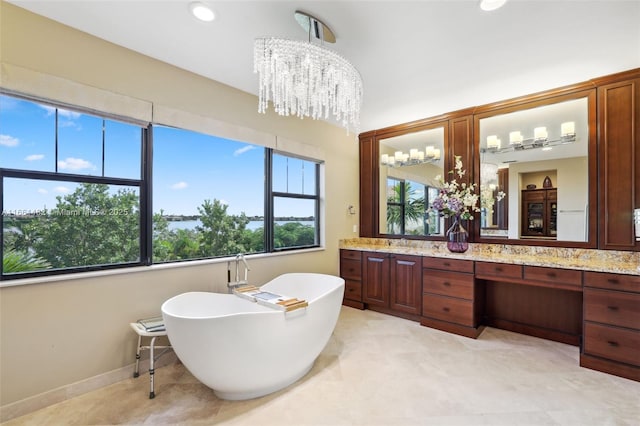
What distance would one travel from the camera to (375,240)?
4.45 metres

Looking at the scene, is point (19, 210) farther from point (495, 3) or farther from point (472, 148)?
point (472, 148)

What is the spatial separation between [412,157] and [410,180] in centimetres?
33

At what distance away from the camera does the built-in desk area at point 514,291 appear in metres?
2.32

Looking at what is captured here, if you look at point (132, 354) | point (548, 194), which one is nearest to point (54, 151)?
point (132, 354)

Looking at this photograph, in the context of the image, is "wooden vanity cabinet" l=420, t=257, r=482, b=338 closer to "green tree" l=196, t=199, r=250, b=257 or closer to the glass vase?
the glass vase

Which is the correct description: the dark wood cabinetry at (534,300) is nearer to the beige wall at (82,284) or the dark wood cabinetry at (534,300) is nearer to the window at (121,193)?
the window at (121,193)

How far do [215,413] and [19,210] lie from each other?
1.92 meters

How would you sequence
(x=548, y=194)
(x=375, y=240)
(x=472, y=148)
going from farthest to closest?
(x=375, y=240) < (x=472, y=148) < (x=548, y=194)

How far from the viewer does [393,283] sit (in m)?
3.73

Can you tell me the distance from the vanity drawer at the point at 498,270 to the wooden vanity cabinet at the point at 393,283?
67cm

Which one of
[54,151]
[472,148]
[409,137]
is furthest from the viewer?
[409,137]

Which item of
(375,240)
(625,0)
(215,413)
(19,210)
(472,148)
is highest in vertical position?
(625,0)

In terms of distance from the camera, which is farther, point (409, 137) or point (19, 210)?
point (409, 137)

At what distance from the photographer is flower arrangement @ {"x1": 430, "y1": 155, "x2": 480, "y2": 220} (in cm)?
338
